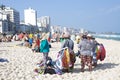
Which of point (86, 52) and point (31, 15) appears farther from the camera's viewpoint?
point (31, 15)

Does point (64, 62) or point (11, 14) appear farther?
point (11, 14)

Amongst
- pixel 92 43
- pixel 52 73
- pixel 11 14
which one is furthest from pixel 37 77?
pixel 11 14

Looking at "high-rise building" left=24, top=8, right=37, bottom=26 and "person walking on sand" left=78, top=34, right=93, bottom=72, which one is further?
"high-rise building" left=24, top=8, right=37, bottom=26

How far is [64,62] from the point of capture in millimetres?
9430

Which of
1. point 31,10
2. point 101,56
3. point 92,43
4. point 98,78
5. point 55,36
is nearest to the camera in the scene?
point 98,78

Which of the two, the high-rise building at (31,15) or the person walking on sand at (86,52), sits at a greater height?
the high-rise building at (31,15)

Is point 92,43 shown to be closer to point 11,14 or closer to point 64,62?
point 64,62

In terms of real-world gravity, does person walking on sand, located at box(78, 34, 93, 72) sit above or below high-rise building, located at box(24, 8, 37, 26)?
below

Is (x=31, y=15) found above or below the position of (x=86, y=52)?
above

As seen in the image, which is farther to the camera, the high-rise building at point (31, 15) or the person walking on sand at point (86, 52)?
the high-rise building at point (31, 15)

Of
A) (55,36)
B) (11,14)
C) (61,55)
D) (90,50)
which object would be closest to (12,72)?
(61,55)

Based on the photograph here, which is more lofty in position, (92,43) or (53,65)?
(92,43)

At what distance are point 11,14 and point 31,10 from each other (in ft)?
139

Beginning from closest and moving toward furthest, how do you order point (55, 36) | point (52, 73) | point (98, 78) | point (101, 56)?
point (98, 78) → point (52, 73) → point (101, 56) → point (55, 36)
